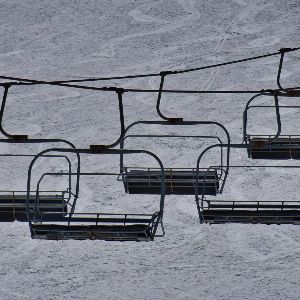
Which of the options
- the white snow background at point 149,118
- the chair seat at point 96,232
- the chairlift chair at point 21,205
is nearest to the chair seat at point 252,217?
the chair seat at point 96,232

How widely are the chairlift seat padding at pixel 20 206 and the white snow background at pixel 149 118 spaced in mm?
2409

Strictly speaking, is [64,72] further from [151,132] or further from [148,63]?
[151,132]

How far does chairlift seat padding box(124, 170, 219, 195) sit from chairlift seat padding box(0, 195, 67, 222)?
1.70 feet

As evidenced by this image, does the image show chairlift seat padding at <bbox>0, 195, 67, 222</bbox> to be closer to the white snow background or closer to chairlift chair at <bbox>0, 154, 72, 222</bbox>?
chairlift chair at <bbox>0, 154, 72, 222</bbox>

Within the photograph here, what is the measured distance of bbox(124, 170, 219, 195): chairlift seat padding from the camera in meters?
6.63

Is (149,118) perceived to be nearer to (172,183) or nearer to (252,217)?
(172,183)

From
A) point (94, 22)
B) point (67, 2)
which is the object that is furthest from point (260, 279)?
point (67, 2)

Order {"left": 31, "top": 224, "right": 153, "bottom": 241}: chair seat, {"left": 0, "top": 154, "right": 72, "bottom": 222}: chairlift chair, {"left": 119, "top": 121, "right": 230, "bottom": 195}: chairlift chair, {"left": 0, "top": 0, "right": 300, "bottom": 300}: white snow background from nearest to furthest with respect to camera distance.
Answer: {"left": 31, "top": 224, "right": 153, "bottom": 241}: chair seat < {"left": 0, "top": 154, "right": 72, "bottom": 222}: chairlift chair < {"left": 119, "top": 121, "right": 230, "bottom": 195}: chairlift chair < {"left": 0, "top": 0, "right": 300, "bottom": 300}: white snow background

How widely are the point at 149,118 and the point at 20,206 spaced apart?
7644 millimetres

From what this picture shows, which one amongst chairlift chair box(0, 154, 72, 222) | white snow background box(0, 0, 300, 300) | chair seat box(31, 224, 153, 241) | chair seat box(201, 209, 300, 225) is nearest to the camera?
chair seat box(31, 224, 153, 241)

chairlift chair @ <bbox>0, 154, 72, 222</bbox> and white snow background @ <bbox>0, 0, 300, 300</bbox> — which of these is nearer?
chairlift chair @ <bbox>0, 154, 72, 222</bbox>

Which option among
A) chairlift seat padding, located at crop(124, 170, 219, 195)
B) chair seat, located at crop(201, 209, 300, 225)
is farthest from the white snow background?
chair seat, located at crop(201, 209, 300, 225)

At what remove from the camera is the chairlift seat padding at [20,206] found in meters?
6.21

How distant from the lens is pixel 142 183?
6754 mm
